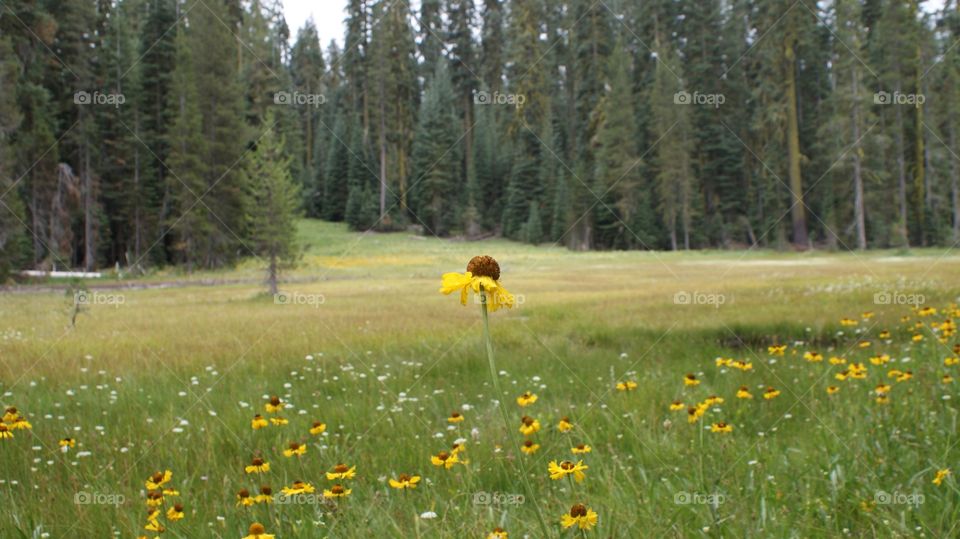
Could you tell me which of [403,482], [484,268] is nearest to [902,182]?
[403,482]

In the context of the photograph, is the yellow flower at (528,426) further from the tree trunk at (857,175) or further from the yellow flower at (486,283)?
the tree trunk at (857,175)

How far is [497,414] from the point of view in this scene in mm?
4527

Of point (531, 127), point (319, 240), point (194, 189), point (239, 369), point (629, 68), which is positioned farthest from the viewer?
point (629, 68)

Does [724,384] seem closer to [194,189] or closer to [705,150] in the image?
[194,189]

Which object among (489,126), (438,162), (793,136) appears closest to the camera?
(793,136)

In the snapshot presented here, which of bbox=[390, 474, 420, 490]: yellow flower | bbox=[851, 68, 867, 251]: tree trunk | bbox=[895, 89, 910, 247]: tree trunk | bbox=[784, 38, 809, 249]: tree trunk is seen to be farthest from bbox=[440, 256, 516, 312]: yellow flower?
bbox=[784, 38, 809, 249]: tree trunk

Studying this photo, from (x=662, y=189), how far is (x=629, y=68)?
772 cm

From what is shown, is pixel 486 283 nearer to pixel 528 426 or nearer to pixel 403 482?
pixel 403 482

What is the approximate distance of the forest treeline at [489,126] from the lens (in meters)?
24.7

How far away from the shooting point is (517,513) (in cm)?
270

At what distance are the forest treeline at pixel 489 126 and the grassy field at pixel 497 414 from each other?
9315mm

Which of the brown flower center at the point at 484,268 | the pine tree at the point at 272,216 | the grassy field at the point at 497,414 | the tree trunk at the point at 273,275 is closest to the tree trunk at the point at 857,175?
the grassy field at the point at 497,414

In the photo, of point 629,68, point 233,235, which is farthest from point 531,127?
point 233,235

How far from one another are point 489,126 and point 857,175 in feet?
70.9
